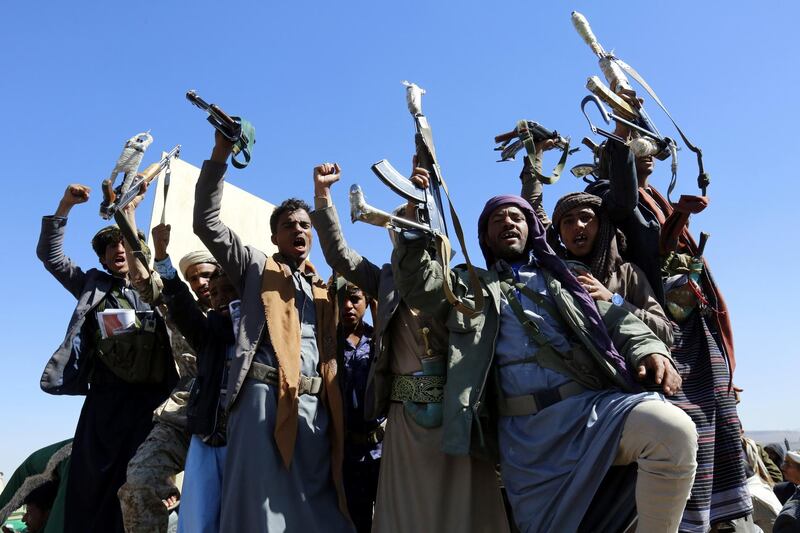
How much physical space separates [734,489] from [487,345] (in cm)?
148

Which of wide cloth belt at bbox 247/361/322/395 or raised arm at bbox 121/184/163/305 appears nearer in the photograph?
wide cloth belt at bbox 247/361/322/395

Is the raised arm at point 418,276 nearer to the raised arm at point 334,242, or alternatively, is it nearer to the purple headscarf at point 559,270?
the purple headscarf at point 559,270

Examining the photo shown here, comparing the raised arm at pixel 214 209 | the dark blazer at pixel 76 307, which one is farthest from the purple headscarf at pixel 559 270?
the dark blazer at pixel 76 307

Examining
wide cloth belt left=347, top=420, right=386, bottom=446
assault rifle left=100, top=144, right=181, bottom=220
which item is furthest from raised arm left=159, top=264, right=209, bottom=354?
wide cloth belt left=347, top=420, right=386, bottom=446

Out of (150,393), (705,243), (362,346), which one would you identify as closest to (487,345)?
(362,346)

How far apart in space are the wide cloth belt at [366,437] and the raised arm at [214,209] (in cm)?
117

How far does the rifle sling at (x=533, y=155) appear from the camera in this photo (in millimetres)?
4523

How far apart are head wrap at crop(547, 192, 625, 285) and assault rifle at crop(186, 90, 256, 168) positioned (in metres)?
1.77

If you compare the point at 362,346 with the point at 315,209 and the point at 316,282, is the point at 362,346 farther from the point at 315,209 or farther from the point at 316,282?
the point at 315,209

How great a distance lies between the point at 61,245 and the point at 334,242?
217 cm

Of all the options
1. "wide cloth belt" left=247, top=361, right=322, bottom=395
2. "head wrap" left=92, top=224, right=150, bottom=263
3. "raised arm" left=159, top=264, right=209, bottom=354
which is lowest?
"wide cloth belt" left=247, top=361, right=322, bottom=395

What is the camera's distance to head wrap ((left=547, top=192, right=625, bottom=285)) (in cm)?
427

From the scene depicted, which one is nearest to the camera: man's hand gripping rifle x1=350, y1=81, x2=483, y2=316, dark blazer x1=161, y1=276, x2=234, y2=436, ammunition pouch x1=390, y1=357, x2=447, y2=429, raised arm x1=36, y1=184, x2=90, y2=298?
man's hand gripping rifle x1=350, y1=81, x2=483, y2=316

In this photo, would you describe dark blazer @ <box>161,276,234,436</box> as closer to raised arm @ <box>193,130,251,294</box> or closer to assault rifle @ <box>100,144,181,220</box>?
raised arm @ <box>193,130,251,294</box>
